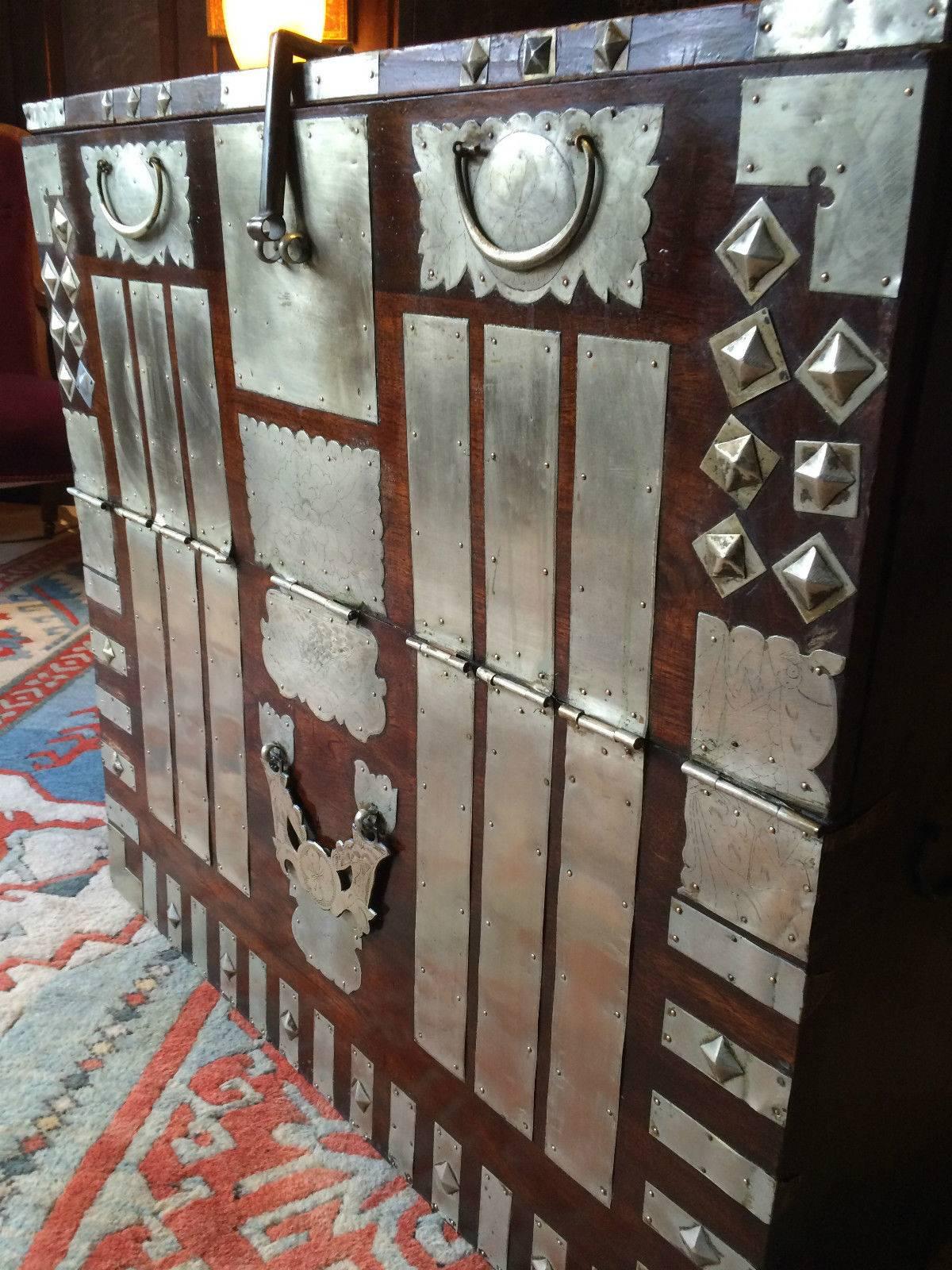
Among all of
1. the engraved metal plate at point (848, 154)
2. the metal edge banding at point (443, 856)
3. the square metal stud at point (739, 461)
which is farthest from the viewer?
the metal edge banding at point (443, 856)

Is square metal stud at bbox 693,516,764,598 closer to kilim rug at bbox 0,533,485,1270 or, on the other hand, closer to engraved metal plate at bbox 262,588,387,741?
engraved metal plate at bbox 262,588,387,741

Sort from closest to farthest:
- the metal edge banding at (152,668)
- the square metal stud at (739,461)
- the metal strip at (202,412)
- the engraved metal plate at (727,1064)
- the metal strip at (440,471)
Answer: the square metal stud at (739,461) < the engraved metal plate at (727,1064) < the metal strip at (440,471) < the metal strip at (202,412) < the metal edge banding at (152,668)

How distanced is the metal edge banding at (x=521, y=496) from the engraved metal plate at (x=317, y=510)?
19 cm

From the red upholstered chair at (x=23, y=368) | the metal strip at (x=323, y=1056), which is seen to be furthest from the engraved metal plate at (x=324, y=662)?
the red upholstered chair at (x=23, y=368)

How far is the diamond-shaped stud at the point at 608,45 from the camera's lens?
0.81m

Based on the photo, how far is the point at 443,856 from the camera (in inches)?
47.2

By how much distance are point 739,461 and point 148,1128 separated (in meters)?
1.25

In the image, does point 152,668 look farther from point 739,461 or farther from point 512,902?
point 739,461

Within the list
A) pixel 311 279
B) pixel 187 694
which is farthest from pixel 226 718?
pixel 311 279

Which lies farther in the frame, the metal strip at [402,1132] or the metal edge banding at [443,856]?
the metal strip at [402,1132]

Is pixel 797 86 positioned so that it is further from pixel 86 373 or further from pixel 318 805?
pixel 86 373

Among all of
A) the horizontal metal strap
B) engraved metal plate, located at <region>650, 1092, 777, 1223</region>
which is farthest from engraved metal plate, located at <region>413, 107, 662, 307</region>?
engraved metal plate, located at <region>650, 1092, 777, 1223</region>

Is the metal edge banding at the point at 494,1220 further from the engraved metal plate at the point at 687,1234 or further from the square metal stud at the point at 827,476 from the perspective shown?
the square metal stud at the point at 827,476

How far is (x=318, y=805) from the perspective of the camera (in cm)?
139
